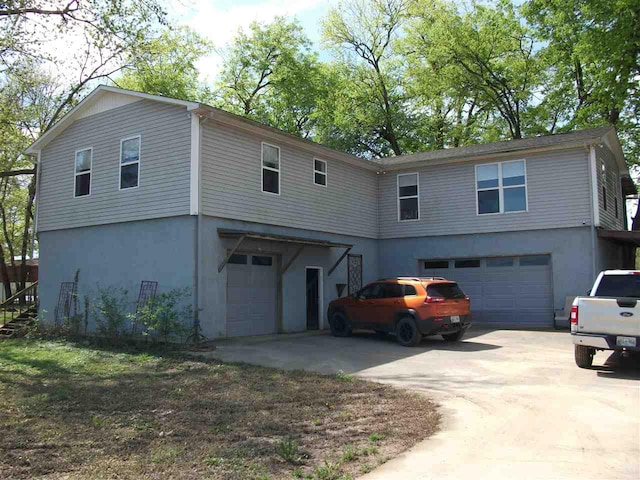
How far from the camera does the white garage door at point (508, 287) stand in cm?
1752

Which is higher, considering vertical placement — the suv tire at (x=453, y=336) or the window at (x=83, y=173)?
the window at (x=83, y=173)

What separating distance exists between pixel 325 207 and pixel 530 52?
63.4ft

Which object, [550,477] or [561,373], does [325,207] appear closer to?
[561,373]

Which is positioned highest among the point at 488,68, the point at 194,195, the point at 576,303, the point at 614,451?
the point at 488,68

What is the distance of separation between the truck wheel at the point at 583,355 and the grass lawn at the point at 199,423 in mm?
3918

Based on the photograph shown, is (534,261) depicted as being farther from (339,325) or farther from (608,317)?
(608,317)

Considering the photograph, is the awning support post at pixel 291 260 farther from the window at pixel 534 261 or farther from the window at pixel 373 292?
the window at pixel 534 261

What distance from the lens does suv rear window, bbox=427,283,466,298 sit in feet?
43.1

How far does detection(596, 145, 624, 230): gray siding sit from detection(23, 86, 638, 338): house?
0.44 ft

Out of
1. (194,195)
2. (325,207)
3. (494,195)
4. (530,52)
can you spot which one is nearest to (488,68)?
(530,52)

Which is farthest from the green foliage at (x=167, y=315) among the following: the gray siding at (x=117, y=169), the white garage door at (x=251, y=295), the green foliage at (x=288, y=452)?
the green foliage at (x=288, y=452)

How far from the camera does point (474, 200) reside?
18922mm

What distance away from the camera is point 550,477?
457 centimetres

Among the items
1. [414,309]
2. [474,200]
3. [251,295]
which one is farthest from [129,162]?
[474,200]
